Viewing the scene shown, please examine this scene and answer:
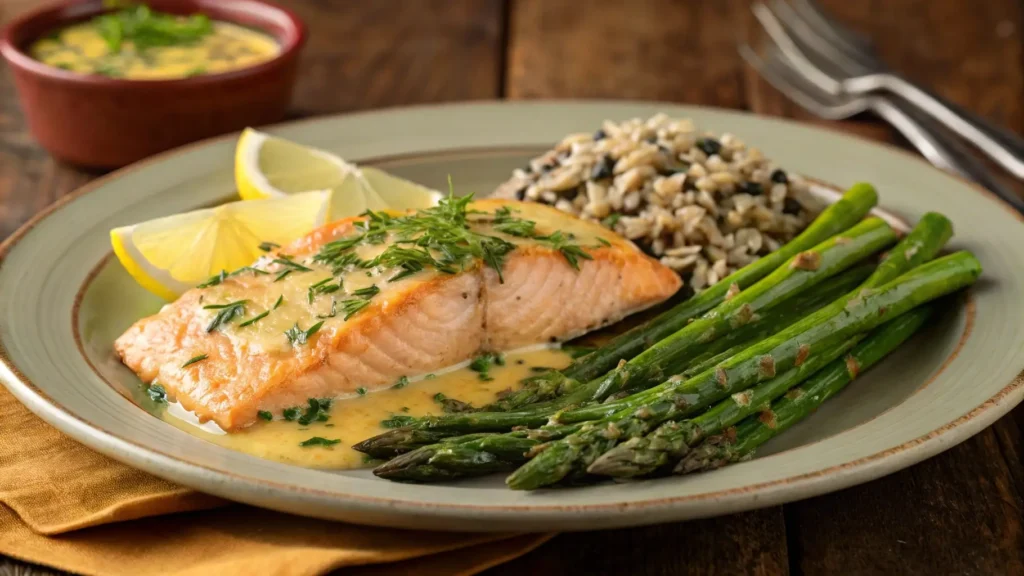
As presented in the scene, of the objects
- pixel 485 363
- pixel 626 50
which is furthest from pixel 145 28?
pixel 485 363

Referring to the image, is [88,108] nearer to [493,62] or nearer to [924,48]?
[493,62]

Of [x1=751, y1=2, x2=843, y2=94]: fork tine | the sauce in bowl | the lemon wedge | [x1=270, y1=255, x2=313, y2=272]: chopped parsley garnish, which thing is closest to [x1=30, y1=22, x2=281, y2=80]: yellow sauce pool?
the sauce in bowl

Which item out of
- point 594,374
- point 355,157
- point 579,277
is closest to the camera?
point 594,374

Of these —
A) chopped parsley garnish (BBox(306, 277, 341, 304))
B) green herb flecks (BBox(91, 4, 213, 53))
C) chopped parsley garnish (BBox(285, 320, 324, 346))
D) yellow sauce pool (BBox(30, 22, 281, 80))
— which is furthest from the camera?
green herb flecks (BBox(91, 4, 213, 53))

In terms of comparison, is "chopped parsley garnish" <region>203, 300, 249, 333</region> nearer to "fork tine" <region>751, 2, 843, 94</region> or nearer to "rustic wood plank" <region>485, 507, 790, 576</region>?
"rustic wood plank" <region>485, 507, 790, 576</region>

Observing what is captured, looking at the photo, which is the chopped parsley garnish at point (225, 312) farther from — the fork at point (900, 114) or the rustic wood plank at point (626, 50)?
the fork at point (900, 114)

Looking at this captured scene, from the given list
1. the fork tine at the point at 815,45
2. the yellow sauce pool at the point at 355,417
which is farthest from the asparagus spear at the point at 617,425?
the fork tine at the point at 815,45

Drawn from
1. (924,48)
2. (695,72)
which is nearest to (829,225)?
(695,72)
